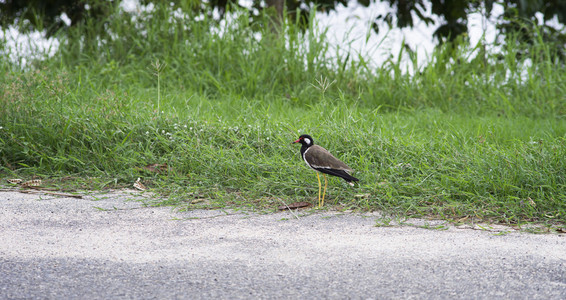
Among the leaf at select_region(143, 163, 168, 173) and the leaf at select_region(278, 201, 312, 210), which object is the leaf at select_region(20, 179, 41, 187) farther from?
the leaf at select_region(278, 201, 312, 210)

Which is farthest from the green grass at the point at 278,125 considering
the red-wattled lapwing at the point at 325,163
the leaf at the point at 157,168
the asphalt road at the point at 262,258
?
the asphalt road at the point at 262,258

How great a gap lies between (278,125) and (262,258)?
271 centimetres

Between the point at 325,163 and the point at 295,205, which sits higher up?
the point at 325,163

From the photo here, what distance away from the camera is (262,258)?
108 inches

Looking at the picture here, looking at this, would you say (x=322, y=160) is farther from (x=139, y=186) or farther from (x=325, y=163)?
(x=139, y=186)

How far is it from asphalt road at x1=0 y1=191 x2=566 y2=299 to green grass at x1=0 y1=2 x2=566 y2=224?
21.3 inches

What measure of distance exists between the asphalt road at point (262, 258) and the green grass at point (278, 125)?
54 cm

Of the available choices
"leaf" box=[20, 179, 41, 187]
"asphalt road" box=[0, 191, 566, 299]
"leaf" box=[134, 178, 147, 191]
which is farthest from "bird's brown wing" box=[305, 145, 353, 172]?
"leaf" box=[20, 179, 41, 187]

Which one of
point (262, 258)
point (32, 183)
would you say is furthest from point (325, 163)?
point (32, 183)

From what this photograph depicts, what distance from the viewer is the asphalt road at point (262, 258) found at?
2.34m

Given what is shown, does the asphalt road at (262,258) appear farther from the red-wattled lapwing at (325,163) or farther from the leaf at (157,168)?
the leaf at (157,168)

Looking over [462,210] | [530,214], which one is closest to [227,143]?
[462,210]

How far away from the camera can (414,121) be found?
6363mm

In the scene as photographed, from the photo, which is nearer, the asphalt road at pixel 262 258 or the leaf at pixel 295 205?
the asphalt road at pixel 262 258
